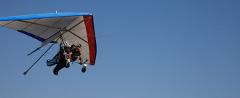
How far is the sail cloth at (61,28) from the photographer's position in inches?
1220

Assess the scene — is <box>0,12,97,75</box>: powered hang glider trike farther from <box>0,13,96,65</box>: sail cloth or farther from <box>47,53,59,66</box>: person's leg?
<box>47,53,59,66</box>: person's leg

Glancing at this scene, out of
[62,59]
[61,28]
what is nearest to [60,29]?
[61,28]

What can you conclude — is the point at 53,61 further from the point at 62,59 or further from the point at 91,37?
the point at 91,37

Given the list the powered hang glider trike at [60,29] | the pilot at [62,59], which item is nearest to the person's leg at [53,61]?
the pilot at [62,59]

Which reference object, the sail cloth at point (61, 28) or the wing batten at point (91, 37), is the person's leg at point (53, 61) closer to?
the sail cloth at point (61, 28)

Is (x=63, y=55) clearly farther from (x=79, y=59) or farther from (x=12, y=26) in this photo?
(x=12, y=26)

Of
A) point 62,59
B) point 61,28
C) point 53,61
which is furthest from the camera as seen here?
point 53,61

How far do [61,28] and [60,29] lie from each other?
0.32 feet

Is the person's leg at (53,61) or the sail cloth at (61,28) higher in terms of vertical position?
the sail cloth at (61,28)

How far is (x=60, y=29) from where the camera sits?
108 feet

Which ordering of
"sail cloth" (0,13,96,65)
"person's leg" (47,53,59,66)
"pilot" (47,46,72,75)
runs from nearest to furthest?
"sail cloth" (0,13,96,65) → "pilot" (47,46,72,75) → "person's leg" (47,53,59,66)

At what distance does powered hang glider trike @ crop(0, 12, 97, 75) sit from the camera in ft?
102

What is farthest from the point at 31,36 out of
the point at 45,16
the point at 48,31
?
the point at 45,16

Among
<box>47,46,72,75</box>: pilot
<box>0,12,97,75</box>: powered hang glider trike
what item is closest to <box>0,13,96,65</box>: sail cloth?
<box>0,12,97,75</box>: powered hang glider trike
